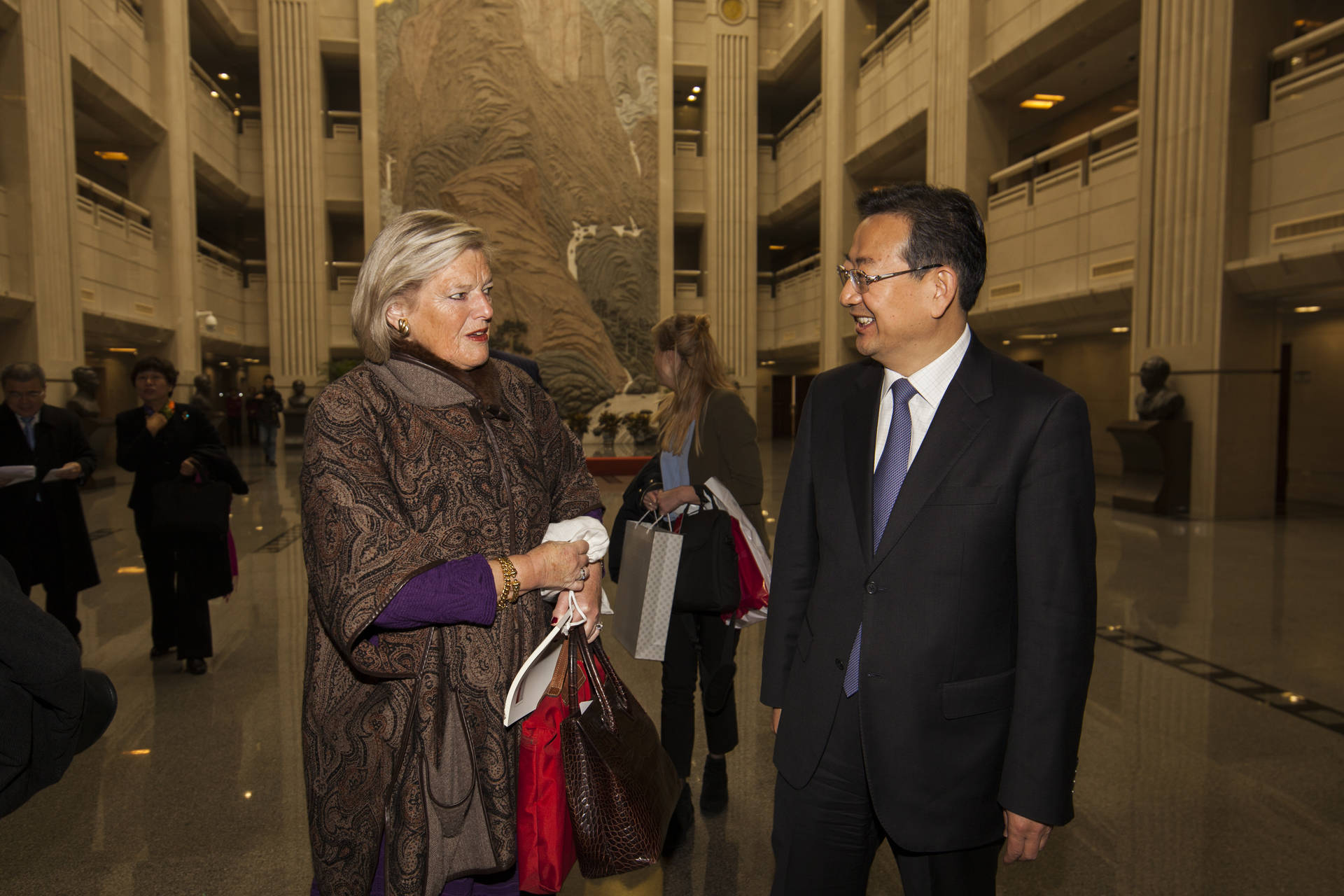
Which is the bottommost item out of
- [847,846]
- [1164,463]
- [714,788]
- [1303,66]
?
[714,788]

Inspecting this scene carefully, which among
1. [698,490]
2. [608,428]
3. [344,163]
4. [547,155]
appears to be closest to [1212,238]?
[698,490]

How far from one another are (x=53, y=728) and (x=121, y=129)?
62.2ft

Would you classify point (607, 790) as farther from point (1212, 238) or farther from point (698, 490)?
point (1212, 238)

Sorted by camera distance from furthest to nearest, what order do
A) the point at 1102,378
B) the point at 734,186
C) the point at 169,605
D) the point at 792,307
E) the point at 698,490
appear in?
the point at 792,307, the point at 734,186, the point at 1102,378, the point at 169,605, the point at 698,490

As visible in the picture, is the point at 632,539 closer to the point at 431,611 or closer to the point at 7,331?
the point at 431,611

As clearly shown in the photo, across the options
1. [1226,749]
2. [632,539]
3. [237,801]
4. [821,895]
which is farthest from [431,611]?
[1226,749]

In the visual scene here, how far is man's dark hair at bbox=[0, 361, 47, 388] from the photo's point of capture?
13.8ft

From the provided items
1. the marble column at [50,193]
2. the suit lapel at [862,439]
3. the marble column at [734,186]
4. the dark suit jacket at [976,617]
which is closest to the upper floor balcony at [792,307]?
the marble column at [734,186]

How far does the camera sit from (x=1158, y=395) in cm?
982

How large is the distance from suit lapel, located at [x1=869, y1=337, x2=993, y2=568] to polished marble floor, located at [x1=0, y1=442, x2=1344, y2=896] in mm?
Result: 1477

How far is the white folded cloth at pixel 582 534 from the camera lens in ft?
5.38

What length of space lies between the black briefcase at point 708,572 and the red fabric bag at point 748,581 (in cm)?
3

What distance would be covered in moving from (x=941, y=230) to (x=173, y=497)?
407 centimetres

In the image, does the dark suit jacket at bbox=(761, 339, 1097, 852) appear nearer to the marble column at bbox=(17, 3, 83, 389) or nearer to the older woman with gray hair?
the older woman with gray hair
